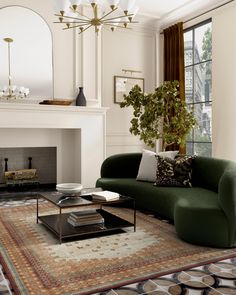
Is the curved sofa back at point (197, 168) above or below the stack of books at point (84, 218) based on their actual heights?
above

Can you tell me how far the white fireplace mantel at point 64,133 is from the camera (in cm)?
493

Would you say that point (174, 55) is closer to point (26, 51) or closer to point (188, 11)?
point (188, 11)

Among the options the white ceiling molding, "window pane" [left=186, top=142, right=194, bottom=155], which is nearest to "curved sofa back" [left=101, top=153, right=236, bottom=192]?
"window pane" [left=186, top=142, right=194, bottom=155]

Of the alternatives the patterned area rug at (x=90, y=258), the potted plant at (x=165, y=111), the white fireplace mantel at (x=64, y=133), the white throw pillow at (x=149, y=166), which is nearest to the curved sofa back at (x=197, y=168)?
the white throw pillow at (x=149, y=166)

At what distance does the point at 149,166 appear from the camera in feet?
13.4

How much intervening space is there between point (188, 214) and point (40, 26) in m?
3.84

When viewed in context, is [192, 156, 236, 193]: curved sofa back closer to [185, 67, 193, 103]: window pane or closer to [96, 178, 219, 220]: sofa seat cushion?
[96, 178, 219, 220]: sofa seat cushion

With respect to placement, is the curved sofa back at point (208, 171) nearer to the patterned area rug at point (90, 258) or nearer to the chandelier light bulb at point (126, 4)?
the patterned area rug at point (90, 258)

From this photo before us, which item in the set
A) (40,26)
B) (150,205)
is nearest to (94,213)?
(150,205)

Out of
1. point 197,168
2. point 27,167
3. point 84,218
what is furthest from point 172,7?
Result: point 84,218

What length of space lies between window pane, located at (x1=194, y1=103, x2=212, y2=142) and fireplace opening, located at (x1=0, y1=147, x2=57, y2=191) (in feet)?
→ 8.02

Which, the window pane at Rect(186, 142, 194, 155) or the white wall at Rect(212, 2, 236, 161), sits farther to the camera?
the window pane at Rect(186, 142, 194, 155)

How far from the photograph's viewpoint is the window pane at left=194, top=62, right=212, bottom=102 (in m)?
5.53

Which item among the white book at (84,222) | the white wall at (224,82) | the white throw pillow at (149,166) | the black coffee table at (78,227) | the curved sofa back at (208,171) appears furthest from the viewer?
the white wall at (224,82)
